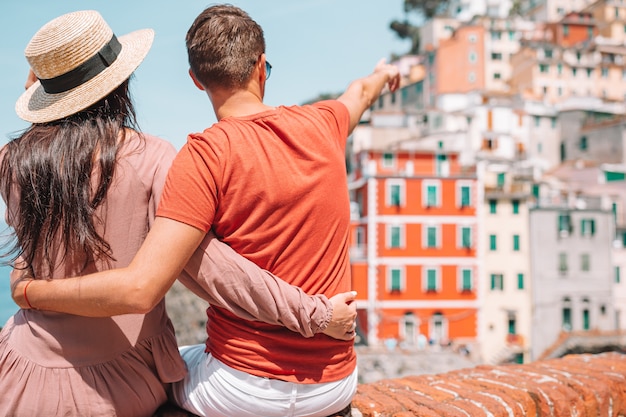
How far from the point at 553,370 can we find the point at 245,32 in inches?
97.4

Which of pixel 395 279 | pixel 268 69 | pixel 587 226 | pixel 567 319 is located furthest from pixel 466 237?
pixel 268 69

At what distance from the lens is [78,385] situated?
198cm

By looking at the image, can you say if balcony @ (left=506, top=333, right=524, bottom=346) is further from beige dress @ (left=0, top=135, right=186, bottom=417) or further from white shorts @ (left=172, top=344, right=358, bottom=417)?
beige dress @ (left=0, top=135, right=186, bottom=417)

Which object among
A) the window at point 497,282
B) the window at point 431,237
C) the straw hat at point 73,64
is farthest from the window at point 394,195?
the straw hat at point 73,64

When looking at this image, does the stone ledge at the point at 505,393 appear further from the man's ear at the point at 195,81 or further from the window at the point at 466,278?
the window at the point at 466,278

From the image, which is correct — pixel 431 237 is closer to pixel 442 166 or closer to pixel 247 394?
pixel 442 166

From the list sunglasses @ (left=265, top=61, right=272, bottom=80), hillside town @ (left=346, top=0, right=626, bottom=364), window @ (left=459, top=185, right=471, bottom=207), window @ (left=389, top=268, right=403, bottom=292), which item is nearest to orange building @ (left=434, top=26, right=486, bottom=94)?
hillside town @ (left=346, top=0, right=626, bottom=364)

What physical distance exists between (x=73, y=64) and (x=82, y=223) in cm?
52

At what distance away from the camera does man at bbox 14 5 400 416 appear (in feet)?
6.18

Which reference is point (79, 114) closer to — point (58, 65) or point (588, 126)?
point (58, 65)

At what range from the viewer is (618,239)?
114 ft

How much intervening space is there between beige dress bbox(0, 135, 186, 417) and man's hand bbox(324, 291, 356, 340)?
58 cm

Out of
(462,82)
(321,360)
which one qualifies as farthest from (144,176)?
(462,82)

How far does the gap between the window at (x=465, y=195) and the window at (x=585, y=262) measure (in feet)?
22.6
